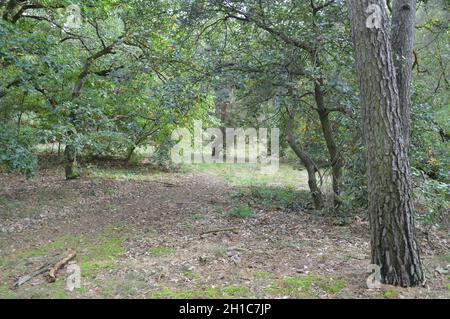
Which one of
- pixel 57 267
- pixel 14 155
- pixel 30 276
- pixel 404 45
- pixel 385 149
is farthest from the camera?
pixel 14 155

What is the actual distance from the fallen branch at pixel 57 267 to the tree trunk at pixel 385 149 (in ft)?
11.4

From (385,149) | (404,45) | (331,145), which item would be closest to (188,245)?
(385,149)

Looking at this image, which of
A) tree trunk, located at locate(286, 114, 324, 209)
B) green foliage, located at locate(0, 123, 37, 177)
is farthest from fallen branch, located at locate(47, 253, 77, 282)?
tree trunk, located at locate(286, 114, 324, 209)

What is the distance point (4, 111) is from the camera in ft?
36.0

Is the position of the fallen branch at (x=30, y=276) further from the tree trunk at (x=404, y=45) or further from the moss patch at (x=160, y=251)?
the tree trunk at (x=404, y=45)

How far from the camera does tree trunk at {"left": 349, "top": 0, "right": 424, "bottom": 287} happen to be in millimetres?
3430

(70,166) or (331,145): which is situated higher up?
(331,145)

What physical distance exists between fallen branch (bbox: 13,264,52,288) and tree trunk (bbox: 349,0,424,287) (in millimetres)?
3765

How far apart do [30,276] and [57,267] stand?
0.96ft

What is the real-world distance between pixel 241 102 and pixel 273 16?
67.7 inches

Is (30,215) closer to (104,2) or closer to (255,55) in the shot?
(104,2)

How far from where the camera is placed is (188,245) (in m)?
5.23

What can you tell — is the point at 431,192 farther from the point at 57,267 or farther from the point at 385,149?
the point at 57,267

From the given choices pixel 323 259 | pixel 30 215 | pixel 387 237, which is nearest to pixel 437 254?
pixel 323 259
